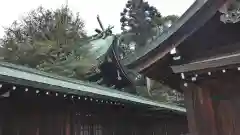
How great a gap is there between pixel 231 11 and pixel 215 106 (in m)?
1.51

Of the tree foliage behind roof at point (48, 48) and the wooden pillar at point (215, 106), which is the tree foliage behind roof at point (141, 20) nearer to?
the tree foliage behind roof at point (48, 48)

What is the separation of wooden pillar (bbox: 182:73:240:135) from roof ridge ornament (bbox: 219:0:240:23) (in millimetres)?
870

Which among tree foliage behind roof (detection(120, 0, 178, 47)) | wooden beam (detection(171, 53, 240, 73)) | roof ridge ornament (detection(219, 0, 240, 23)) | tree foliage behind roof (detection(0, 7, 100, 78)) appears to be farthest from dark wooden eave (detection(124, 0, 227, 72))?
tree foliage behind roof (detection(120, 0, 178, 47))

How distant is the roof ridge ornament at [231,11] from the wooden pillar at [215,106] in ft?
2.85

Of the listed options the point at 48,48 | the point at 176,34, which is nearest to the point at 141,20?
the point at 48,48

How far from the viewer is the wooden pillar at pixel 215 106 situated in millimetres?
4305

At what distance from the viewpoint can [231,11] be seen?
4.09m

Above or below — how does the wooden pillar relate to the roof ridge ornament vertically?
below

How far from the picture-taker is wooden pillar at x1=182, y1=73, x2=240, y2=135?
430 cm

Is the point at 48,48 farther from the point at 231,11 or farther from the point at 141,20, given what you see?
the point at 141,20

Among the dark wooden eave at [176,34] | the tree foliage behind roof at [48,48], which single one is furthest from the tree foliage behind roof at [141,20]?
the dark wooden eave at [176,34]

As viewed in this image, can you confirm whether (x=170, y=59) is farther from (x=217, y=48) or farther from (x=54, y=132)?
(x=54, y=132)

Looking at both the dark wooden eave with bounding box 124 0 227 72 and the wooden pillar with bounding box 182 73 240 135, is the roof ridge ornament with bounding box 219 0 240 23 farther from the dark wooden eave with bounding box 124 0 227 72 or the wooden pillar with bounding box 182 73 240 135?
the wooden pillar with bounding box 182 73 240 135

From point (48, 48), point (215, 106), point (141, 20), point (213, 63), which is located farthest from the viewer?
point (141, 20)
